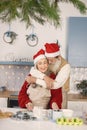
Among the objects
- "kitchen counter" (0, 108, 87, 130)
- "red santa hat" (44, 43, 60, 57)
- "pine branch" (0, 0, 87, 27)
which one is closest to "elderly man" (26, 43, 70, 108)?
"red santa hat" (44, 43, 60, 57)

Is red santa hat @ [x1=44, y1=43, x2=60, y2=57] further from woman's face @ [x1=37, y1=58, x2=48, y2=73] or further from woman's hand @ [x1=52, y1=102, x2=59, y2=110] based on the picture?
woman's hand @ [x1=52, y1=102, x2=59, y2=110]

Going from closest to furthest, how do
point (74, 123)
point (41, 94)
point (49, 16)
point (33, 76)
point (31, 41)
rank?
point (49, 16) → point (74, 123) → point (41, 94) → point (33, 76) → point (31, 41)

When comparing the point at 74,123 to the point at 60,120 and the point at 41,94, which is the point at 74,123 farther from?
the point at 41,94

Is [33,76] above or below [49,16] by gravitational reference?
below

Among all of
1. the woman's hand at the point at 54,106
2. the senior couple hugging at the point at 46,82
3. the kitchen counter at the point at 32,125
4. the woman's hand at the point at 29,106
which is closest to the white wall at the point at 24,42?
the senior couple hugging at the point at 46,82

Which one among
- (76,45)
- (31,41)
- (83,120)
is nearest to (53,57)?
(83,120)

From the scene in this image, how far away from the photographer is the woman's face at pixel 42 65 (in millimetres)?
2470

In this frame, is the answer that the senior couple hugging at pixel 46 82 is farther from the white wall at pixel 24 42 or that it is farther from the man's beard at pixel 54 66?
the white wall at pixel 24 42

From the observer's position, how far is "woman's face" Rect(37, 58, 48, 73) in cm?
247

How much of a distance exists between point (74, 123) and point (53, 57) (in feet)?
3.10

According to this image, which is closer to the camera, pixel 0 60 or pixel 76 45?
pixel 76 45

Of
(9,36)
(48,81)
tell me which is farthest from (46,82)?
(9,36)

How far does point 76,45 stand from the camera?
153 inches

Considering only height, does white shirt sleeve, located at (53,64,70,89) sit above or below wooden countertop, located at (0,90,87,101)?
above
